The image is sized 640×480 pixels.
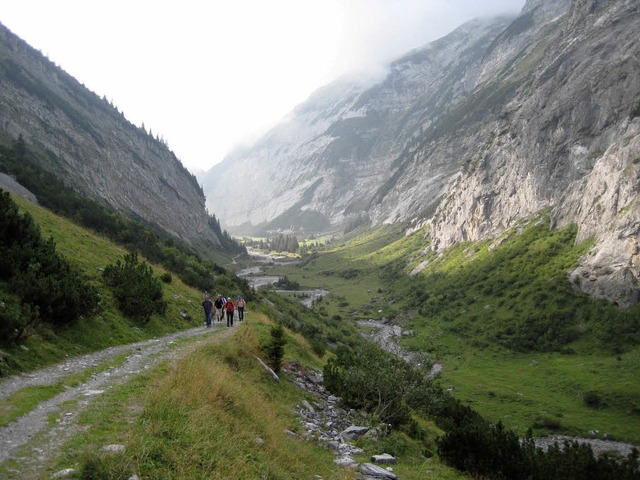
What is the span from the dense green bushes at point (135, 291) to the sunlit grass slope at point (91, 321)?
497 mm

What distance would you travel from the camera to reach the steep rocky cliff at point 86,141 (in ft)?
351

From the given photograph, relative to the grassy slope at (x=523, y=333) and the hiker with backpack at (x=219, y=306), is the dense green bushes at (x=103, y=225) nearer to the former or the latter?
the hiker with backpack at (x=219, y=306)

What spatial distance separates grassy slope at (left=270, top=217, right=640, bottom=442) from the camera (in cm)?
4875

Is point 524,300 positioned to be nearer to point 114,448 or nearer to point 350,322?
point 350,322

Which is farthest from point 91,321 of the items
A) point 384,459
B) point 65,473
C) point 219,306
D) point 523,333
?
point 523,333

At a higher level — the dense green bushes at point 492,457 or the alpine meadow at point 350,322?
the alpine meadow at point 350,322

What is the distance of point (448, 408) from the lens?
1104 inches

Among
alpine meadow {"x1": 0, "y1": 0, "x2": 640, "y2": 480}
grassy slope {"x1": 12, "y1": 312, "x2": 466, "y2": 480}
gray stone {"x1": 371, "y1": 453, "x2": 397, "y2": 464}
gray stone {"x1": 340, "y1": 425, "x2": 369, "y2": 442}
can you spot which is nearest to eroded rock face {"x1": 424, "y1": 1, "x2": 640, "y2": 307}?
alpine meadow {"x1": 0, "y1": 0, "x2": 640, "y2": 480}

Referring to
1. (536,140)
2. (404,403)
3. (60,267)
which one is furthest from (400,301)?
(60,267)

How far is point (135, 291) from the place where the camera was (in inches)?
928

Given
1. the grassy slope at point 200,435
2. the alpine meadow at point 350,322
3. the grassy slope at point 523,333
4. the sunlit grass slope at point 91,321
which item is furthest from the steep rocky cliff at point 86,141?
the grassy slope at point 200,435

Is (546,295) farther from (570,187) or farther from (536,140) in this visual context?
(536,140)

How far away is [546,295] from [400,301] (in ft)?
153

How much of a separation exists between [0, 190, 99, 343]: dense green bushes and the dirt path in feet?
6.82
